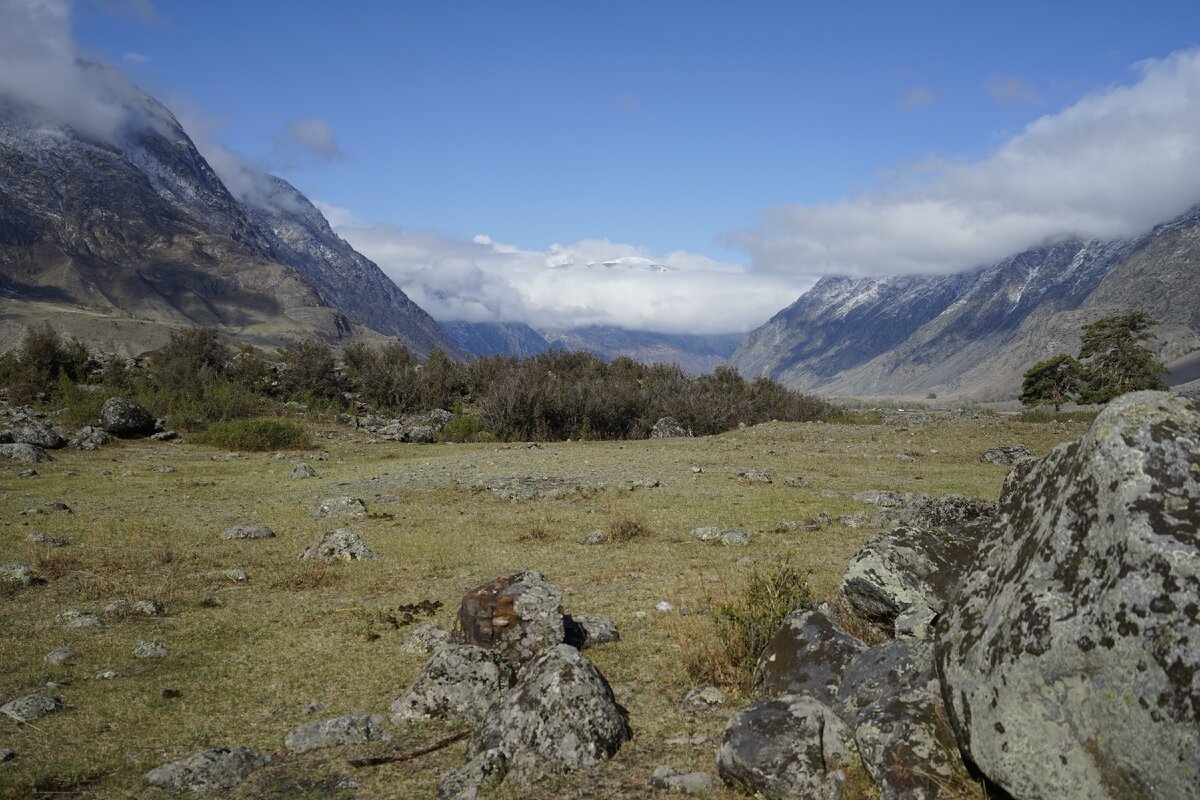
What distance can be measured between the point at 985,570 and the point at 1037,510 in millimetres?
549

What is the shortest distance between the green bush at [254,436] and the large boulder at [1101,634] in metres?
31.7

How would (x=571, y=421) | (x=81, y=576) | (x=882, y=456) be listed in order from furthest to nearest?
(x=571, y=421), (x=882, y=456), (x=81, y=576)

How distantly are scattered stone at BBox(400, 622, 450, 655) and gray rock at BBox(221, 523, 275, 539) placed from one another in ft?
24.5

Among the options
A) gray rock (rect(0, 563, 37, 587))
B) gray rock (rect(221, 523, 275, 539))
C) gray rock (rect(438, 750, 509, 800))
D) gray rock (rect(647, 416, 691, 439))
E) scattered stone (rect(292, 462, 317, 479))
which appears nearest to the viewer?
gray rock (rect(438, 750, 509, 800))

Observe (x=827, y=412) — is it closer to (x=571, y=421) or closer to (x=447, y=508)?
(x=571, y=421)

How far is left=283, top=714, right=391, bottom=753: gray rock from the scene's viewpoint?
6.71 metres

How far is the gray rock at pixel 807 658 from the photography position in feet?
21.4

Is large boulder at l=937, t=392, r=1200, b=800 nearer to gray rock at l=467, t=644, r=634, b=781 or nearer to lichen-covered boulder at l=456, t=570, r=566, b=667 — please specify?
gray rock at l=467, t=644, r=634, b=781

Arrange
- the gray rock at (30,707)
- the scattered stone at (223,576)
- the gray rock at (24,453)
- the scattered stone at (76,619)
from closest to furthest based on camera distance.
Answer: the gray rock at (30,707) < the scattered stone at (76,619) < the scattered stone at (223,576) < the gray rock at (24,453)

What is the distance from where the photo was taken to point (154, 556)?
527 inches

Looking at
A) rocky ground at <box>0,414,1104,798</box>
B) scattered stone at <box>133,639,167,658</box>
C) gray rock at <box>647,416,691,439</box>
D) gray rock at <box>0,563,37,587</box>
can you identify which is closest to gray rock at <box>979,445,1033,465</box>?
rocky ground at <box>0,414,1104,798</box>

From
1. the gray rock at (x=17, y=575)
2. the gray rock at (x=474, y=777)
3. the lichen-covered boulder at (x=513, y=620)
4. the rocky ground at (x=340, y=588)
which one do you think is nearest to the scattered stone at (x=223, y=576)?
the rocky ground at (x=340, y=588)

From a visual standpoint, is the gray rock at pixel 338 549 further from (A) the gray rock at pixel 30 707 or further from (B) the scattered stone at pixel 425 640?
(A) the gray rock at pixel 30 707

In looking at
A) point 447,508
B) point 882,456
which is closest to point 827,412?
point 882,456
